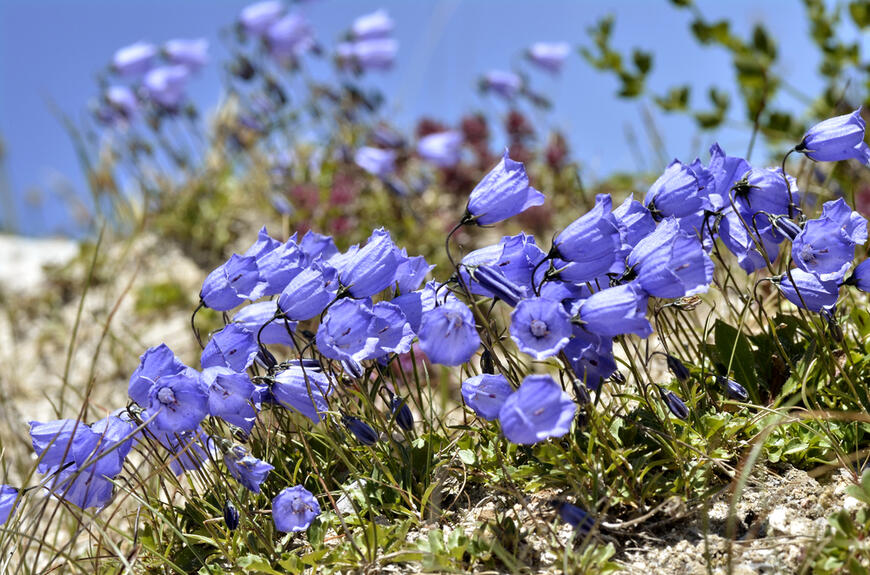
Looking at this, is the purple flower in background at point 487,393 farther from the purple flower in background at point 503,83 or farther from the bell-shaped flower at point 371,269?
the purple flower in background at point 503,83

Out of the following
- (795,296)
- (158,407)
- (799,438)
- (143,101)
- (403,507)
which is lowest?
(799,438)

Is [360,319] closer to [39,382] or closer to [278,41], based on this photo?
[39,382]

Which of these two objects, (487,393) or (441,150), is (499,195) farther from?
(441,150)

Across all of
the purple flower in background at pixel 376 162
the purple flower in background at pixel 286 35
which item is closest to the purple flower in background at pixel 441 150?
the purple flower in background at pixel 376 162

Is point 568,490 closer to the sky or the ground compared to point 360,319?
closer to the ground

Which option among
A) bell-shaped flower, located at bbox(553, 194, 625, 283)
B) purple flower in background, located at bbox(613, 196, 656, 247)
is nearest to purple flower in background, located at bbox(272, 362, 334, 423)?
bell-shaped flower, located at bbox(553, 194, 625, 283)

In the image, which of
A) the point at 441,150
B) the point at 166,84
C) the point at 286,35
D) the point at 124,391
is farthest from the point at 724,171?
the point at 166,84

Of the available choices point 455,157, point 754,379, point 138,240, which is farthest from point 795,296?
point 138,240
